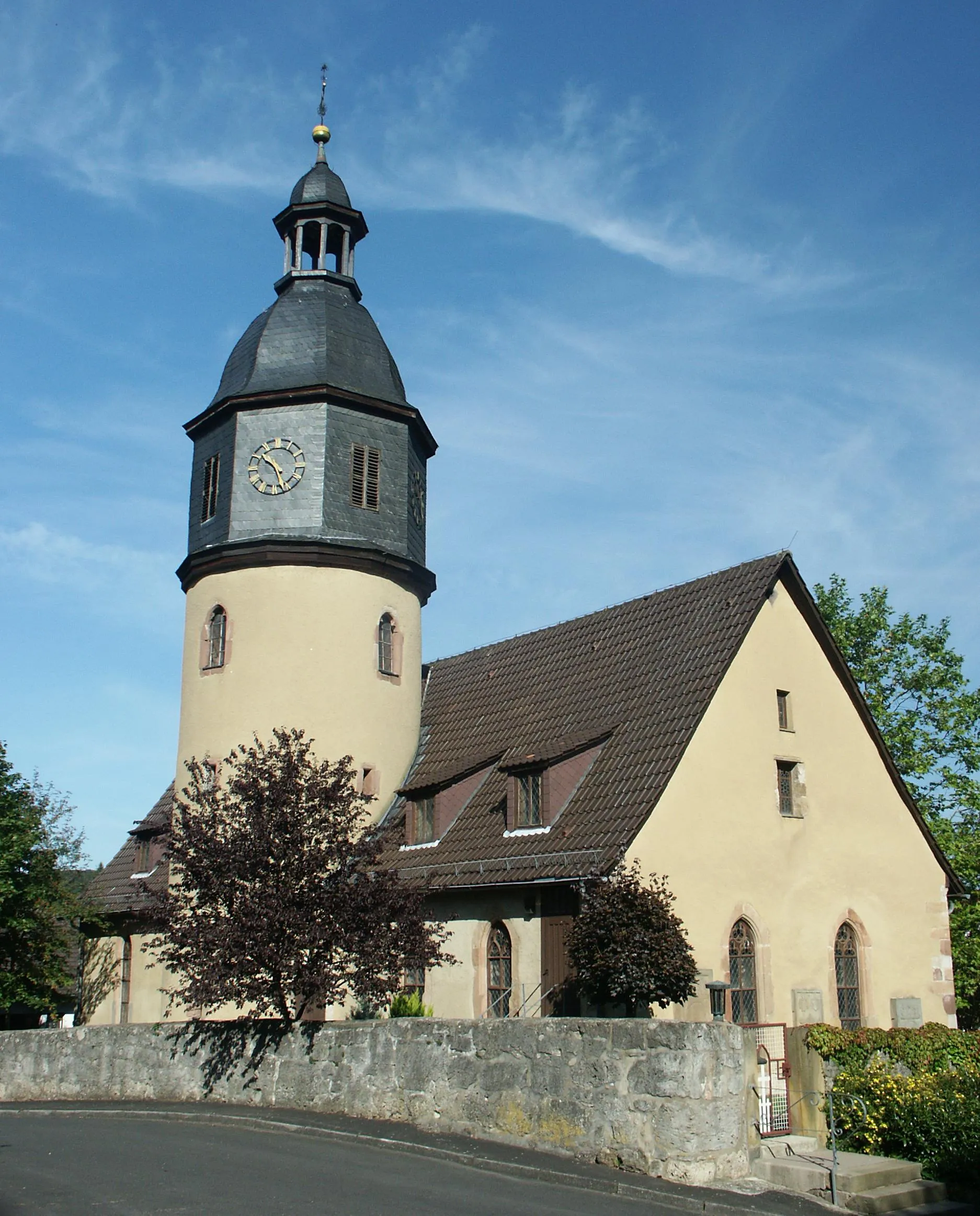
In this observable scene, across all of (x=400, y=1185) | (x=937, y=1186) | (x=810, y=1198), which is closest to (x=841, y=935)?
(x=937, y=1186)

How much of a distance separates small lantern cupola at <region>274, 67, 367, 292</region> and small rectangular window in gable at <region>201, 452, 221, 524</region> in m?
4.86

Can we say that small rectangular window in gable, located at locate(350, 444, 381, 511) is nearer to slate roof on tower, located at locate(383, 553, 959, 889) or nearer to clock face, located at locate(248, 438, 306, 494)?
clock face, located at locate(248, 438, 306, 494)

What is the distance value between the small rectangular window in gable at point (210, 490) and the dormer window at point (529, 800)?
29.3 feet

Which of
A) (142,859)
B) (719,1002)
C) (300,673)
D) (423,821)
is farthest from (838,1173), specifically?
(142,859)

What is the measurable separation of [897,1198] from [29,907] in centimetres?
1970

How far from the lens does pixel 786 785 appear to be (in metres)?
21.6

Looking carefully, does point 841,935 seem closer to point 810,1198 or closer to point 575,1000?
point 575,1000

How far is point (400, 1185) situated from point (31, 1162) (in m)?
4.08

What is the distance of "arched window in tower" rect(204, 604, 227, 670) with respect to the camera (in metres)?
25.0

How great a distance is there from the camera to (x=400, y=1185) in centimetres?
1164

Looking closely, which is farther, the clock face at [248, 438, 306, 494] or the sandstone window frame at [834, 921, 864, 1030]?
the clock face at [248, 438, 306, 494]

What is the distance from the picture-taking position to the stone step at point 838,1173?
13102 mm

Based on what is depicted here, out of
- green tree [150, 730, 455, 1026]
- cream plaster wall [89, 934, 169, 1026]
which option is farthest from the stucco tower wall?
green tree [150, 730, 455, 1026]

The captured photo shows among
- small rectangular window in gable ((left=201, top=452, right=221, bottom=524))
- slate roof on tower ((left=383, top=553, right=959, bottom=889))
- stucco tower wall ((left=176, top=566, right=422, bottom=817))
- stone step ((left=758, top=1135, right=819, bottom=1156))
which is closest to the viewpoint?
stone step ((left=758, top=1135, right=819, bottom=1156))
